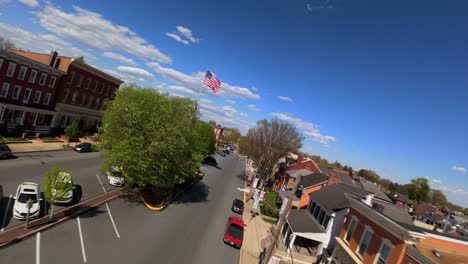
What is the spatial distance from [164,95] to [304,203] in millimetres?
21378

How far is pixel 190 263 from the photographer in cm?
2116

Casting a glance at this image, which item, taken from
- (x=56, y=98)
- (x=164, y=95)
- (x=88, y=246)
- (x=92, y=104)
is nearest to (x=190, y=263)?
(x=88, y=246)

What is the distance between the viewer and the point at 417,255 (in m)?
14.3

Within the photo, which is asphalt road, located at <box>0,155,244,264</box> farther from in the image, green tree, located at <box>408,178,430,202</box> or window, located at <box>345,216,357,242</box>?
green tree, located at <box>408,178,430,202</box>

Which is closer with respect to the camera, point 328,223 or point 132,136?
point 328,223

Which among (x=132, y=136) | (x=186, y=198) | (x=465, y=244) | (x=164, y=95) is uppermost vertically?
(x=164, y=95)

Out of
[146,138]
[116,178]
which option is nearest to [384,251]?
[146,138]

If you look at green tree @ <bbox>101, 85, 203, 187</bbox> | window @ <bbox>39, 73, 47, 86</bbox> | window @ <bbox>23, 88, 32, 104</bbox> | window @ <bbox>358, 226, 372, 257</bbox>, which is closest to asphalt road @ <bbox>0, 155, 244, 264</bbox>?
green tree @ <bbox>101, 85, 203, 187</bbox>

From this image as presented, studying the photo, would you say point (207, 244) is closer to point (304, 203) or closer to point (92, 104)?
point (304, 203)

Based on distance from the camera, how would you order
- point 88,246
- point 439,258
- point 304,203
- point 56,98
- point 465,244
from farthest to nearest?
point 56,98, point 304,203, point 88,246, point 465,244, point 439,258

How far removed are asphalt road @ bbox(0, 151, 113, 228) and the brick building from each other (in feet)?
48.0

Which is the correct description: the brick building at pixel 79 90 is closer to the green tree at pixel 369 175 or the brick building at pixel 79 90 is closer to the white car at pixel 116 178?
the white car at pixel 116 178

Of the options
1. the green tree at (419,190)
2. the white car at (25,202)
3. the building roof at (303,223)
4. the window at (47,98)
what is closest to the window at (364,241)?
the building roof at (303,223)

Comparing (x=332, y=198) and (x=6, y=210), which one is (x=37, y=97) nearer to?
(x=6, y=210)
